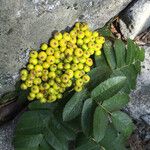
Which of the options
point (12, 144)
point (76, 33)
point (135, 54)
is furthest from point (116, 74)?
point (12, 144)

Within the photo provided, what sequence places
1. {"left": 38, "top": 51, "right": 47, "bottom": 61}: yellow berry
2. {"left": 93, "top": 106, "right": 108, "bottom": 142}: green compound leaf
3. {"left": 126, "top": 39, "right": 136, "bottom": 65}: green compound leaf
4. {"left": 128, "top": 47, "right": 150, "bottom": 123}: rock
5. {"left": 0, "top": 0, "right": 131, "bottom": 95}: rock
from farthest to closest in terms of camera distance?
{"left": 128, "top": 47, "right": 150, "bottom": 123}: rock → {"left": 126, "top": 39, "right": 136, "bottom": 65}: green compound leaf → {"left": 38, "top": 51, "right": 47, "bottom": 61}: yellow berry → {"left": 93, "top": 106, "right": 108, "bottom": 142}: green compound leaf → {"left": 0, "top": 0, "right": 131, "bottom": 95}: rock

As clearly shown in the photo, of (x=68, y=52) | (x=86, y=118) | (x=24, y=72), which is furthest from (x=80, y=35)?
(x=86, y=118)

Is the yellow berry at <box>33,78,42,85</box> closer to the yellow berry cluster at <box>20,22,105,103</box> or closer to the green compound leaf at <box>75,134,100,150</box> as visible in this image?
the yellow berry cluster at <box>20,22,105,103</box>

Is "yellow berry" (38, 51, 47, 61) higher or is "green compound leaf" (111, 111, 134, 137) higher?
"yellow berry" (38, 51, 47, 61)

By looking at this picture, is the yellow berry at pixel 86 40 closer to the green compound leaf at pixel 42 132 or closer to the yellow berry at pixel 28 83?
the yellow berry at pixel 28 83

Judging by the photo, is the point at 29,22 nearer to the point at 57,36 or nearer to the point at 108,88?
the point at 57,36

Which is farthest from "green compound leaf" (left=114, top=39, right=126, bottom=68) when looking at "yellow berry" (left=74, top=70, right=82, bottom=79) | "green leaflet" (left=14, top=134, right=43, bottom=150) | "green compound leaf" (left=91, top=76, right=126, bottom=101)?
"green leaflet" (left=14, top=134, right=43, bottom=150)

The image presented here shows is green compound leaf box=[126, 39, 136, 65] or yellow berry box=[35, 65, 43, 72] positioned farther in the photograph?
green compound leaf box=[126, 39, 136, 65]

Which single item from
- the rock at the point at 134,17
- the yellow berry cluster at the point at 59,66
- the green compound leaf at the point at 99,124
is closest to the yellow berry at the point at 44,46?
the yellow berry cluster at the point at 59,66
